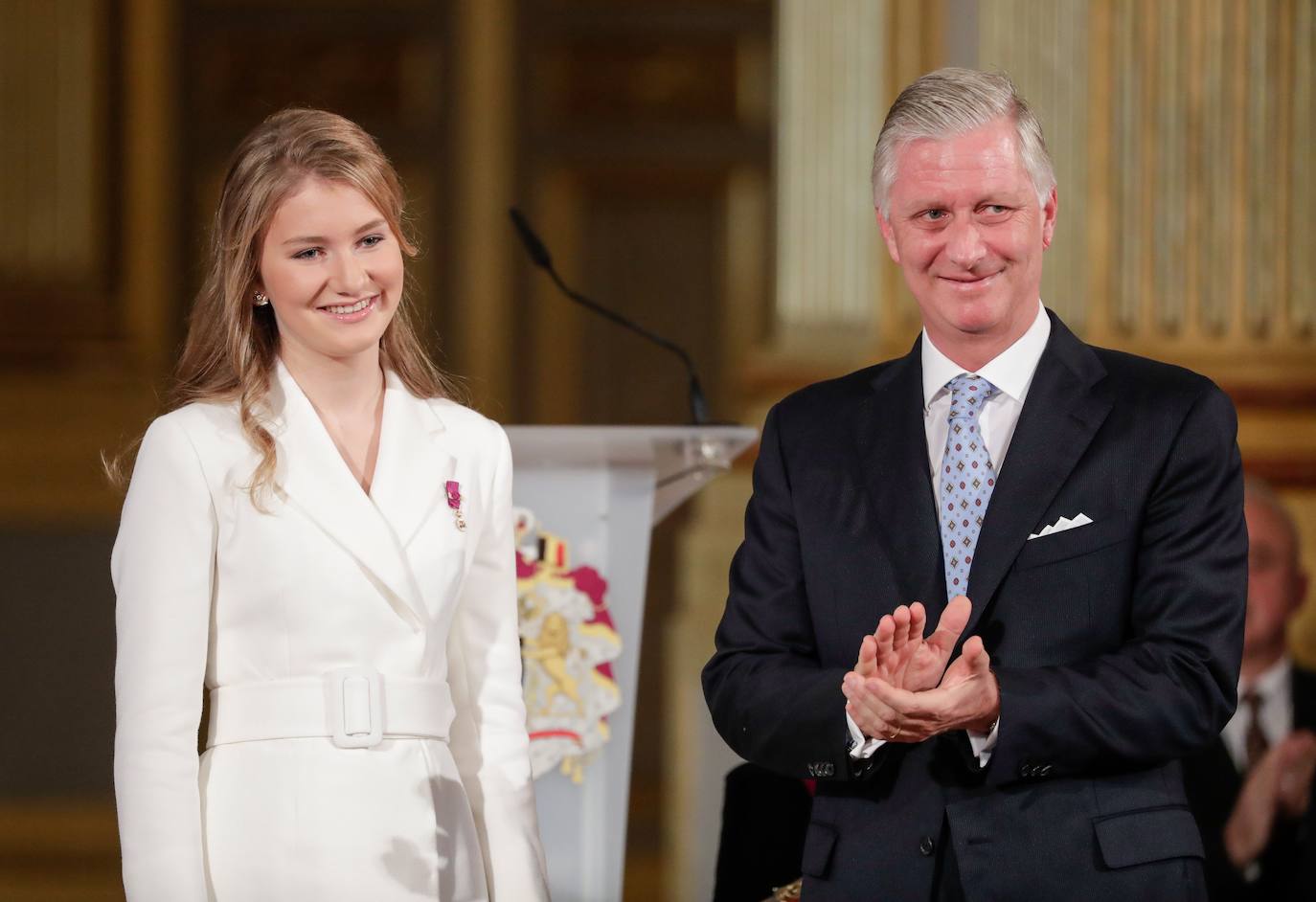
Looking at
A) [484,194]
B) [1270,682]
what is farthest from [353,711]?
[484,194]

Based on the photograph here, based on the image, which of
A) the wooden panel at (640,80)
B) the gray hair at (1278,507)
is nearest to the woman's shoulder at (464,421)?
the gray hair at (1278,507)

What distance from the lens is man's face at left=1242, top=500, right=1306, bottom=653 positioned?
4.01 meters

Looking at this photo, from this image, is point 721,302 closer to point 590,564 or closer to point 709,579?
point 709,579

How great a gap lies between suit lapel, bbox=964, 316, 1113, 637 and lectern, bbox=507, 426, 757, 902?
66 centimetres

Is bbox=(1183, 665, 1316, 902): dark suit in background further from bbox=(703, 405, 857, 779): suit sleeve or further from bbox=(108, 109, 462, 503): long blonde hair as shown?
bbox=(108, 109, 462, 503): long blonde hair

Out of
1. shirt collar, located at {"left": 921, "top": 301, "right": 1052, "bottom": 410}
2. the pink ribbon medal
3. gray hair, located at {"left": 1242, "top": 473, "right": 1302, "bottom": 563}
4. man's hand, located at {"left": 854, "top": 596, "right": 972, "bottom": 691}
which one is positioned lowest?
gray hair, located at {"left": 1242, "top": 473, "right": 1302, "bottom": 563}

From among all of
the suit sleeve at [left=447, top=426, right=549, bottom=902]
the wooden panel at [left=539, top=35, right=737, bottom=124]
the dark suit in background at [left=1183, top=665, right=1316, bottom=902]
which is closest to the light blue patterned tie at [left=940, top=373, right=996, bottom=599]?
the suit sleeve at [left=447, top=426, right=549, bottom=902]

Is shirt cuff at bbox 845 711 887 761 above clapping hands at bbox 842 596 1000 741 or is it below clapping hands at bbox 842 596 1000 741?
below

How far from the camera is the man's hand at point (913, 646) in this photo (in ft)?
4.81

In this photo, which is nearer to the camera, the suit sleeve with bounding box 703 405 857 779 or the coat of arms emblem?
the suit sleeve with bounding box 703 405 857 779

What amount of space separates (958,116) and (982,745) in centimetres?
56

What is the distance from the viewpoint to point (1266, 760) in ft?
12.8

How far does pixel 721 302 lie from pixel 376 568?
4.01 metres

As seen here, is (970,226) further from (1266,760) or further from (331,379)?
(1266,760)
